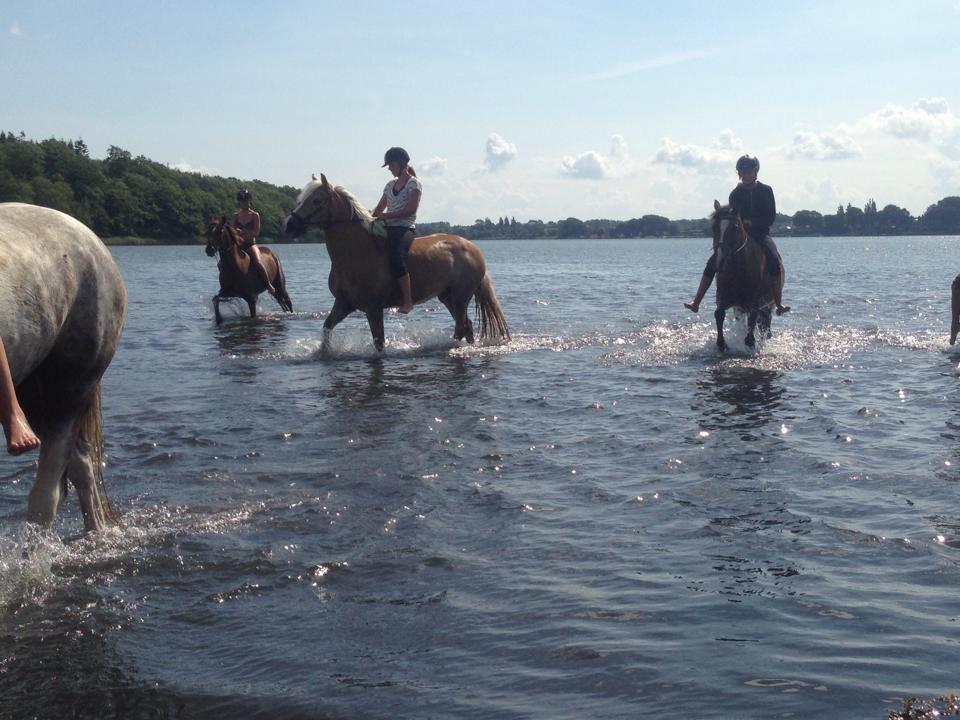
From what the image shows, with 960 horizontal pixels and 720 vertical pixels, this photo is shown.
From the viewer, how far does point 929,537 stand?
5805 mm

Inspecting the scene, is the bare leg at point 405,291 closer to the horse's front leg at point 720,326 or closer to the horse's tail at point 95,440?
the horse's front leg at point 720,326

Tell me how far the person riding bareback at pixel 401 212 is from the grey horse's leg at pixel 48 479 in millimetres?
8109

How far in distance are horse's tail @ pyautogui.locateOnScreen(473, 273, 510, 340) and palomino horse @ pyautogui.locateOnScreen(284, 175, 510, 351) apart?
0.48 metres

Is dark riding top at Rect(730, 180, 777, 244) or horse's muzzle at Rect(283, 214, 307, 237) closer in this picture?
horse's muzzle at Rect(283, 214, 307, 237)

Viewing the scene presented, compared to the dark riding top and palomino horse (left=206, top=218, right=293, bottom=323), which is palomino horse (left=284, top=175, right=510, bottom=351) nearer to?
the dark riding top

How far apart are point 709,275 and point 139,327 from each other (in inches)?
401

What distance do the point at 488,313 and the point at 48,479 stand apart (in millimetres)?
10189

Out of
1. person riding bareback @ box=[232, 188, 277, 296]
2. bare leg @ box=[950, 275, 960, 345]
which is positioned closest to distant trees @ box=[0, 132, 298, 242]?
person riding bareback @ box=[232, 188, 277, 296]

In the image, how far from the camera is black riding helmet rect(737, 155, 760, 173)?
13.5 metres

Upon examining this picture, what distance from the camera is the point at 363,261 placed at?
43.3 ft

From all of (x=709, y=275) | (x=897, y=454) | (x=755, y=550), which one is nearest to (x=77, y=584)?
(x=755, y=550)

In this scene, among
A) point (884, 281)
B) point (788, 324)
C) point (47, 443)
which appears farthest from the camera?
point (884, 281)

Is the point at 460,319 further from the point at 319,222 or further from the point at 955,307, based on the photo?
the point at 955,307

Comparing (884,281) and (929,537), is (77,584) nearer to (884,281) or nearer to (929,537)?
(929,537)
